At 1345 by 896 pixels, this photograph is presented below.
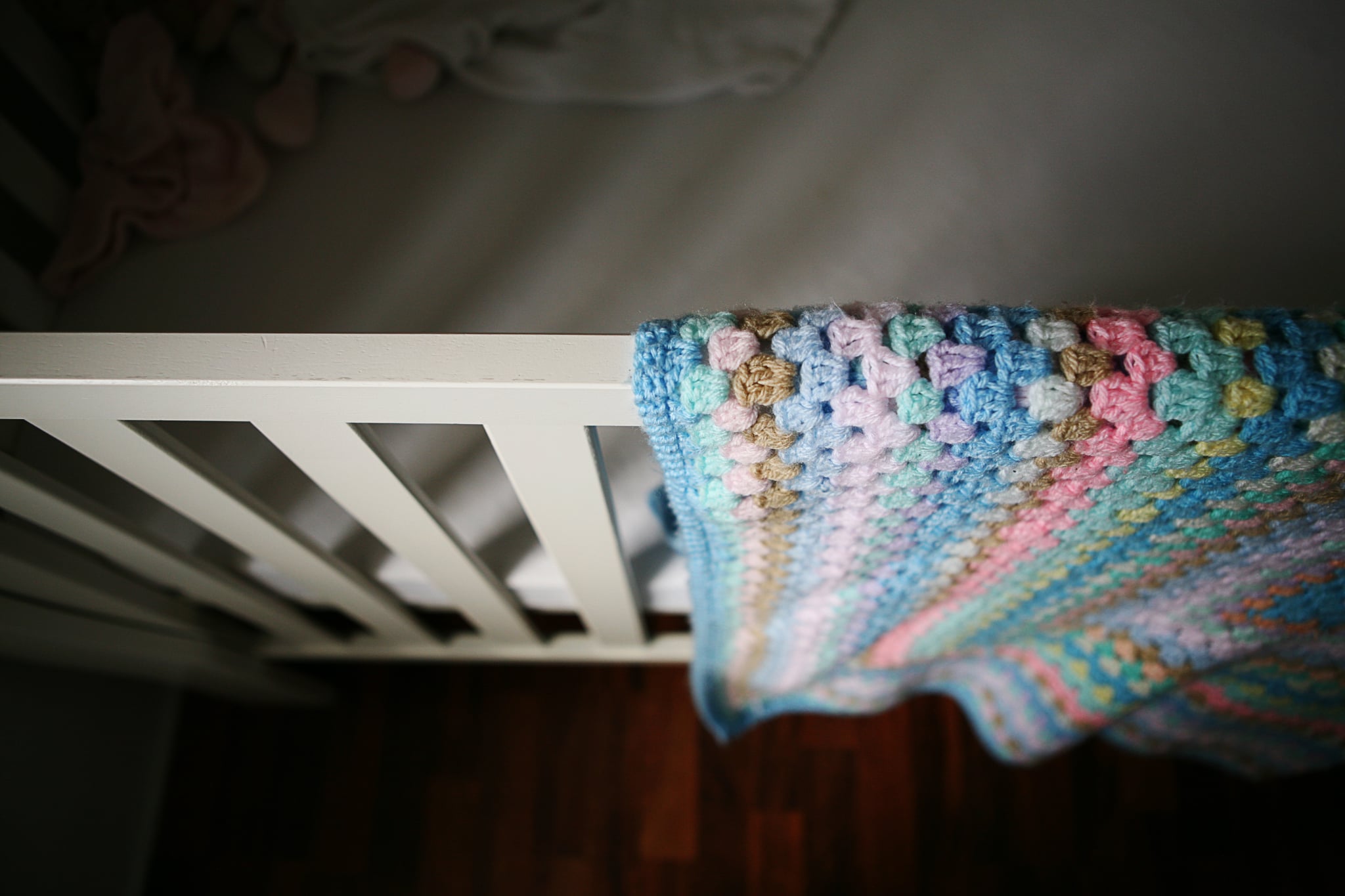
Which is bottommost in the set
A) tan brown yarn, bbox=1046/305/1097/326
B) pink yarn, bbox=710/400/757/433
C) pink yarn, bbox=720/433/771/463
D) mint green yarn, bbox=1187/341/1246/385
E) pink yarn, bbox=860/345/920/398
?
pink yarn, bbox=720/433/771/463

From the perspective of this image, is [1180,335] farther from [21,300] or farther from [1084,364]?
[21,300]

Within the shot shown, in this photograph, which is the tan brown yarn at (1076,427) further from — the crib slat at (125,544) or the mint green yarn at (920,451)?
the crib slat at (125,544)

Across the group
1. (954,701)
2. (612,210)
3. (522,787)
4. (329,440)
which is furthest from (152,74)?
(954,701)

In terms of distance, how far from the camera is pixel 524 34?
872 mm

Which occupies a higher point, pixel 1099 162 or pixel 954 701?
pixel 1099 162

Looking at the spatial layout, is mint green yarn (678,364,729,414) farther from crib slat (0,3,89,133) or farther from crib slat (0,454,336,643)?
crib slat (0,3,89,133)

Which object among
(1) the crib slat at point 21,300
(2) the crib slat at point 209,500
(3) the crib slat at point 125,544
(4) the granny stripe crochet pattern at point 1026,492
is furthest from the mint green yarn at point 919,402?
(1) the crib slat at point 21,300

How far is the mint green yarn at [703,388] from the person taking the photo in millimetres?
375

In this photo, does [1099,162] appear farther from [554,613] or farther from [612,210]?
[554,613]

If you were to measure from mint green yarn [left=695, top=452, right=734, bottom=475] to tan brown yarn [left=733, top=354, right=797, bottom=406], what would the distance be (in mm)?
52

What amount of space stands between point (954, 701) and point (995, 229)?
70 centimetres

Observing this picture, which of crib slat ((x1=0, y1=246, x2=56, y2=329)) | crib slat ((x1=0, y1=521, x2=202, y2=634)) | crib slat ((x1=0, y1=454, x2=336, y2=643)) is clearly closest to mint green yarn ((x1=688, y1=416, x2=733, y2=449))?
crib slat ((x1=0, y1=454, x2=336, y2=643))

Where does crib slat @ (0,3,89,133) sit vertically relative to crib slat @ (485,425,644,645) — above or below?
above

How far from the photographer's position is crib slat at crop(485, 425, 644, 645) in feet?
1.43
